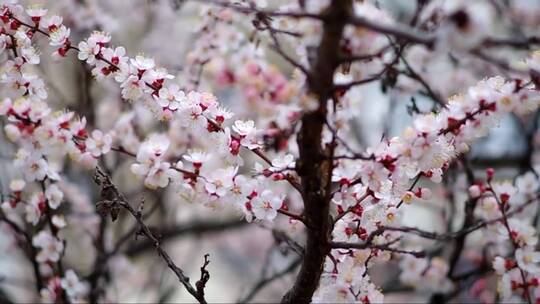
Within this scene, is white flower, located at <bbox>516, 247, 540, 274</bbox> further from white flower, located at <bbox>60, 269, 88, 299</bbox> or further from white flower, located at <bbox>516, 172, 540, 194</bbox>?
white flower, located at <bbox>60, 269, 88, 299</bbox>

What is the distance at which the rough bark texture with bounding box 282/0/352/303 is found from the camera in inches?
54.6

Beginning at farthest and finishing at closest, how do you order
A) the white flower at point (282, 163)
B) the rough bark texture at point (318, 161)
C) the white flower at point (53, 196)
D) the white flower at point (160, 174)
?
1. the white flower at point (53, 196)
2. the white flower at point (160, 174)
3. the white flower at point (282, 163)
4. the rough bark texture at point (318, 161)

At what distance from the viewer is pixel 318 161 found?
153cm

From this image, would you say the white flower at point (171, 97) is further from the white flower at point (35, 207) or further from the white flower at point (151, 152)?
the white flower at point (35, 207)

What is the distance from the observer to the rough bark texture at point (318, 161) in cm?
139

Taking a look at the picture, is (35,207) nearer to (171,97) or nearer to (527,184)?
(171,97)

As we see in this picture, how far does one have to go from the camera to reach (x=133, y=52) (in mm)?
5336

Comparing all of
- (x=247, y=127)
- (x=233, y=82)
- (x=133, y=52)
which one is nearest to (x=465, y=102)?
(x=247, y=127)

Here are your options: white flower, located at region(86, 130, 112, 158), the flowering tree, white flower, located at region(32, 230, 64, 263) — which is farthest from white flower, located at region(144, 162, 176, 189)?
white flower, located at region(32, 230, 64, 263)

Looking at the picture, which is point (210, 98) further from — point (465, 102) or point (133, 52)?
point (133, 52)

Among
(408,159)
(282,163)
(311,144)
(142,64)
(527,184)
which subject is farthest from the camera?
(527,184)

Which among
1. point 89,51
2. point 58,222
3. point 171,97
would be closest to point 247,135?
point 171,97

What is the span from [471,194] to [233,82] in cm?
156

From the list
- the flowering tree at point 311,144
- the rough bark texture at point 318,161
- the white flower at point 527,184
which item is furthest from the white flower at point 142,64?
the white flower at point 527,184
